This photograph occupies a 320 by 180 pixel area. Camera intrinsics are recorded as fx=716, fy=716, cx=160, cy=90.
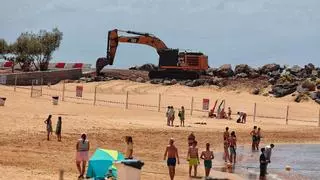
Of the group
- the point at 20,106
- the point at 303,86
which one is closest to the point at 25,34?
the point at 303,86

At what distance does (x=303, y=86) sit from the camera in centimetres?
6219

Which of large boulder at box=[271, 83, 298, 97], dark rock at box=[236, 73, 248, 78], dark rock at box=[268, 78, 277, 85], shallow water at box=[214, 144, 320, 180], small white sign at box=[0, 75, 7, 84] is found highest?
dark rock at box=[236, 73, 248, 78]

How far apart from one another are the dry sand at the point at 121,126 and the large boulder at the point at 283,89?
112 cm

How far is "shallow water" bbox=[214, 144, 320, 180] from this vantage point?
25872mm

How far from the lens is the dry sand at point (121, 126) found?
77.7 feet

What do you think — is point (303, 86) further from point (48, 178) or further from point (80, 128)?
point (48, 178)

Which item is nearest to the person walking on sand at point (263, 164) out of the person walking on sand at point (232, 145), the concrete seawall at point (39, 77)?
the person walking on sand at point (232, 145)

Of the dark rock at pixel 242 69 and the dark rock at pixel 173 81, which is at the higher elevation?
the dark rock at pixel 242 69

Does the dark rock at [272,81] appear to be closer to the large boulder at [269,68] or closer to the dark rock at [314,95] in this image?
the dark rock at [314,95]

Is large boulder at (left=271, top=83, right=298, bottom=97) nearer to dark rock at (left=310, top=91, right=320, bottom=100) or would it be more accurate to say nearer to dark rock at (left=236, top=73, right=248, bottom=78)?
dark rock at (left=310, top=91, right=320, bottom=100)

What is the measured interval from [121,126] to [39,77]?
83.7ft

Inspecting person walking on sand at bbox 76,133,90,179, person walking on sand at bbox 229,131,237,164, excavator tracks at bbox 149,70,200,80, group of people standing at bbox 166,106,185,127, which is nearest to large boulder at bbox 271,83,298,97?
excavator tracks at bbox 149,70,200,80

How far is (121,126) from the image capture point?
3750 cm

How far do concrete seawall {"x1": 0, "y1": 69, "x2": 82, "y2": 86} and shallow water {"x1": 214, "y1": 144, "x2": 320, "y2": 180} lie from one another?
2901 centimetres
